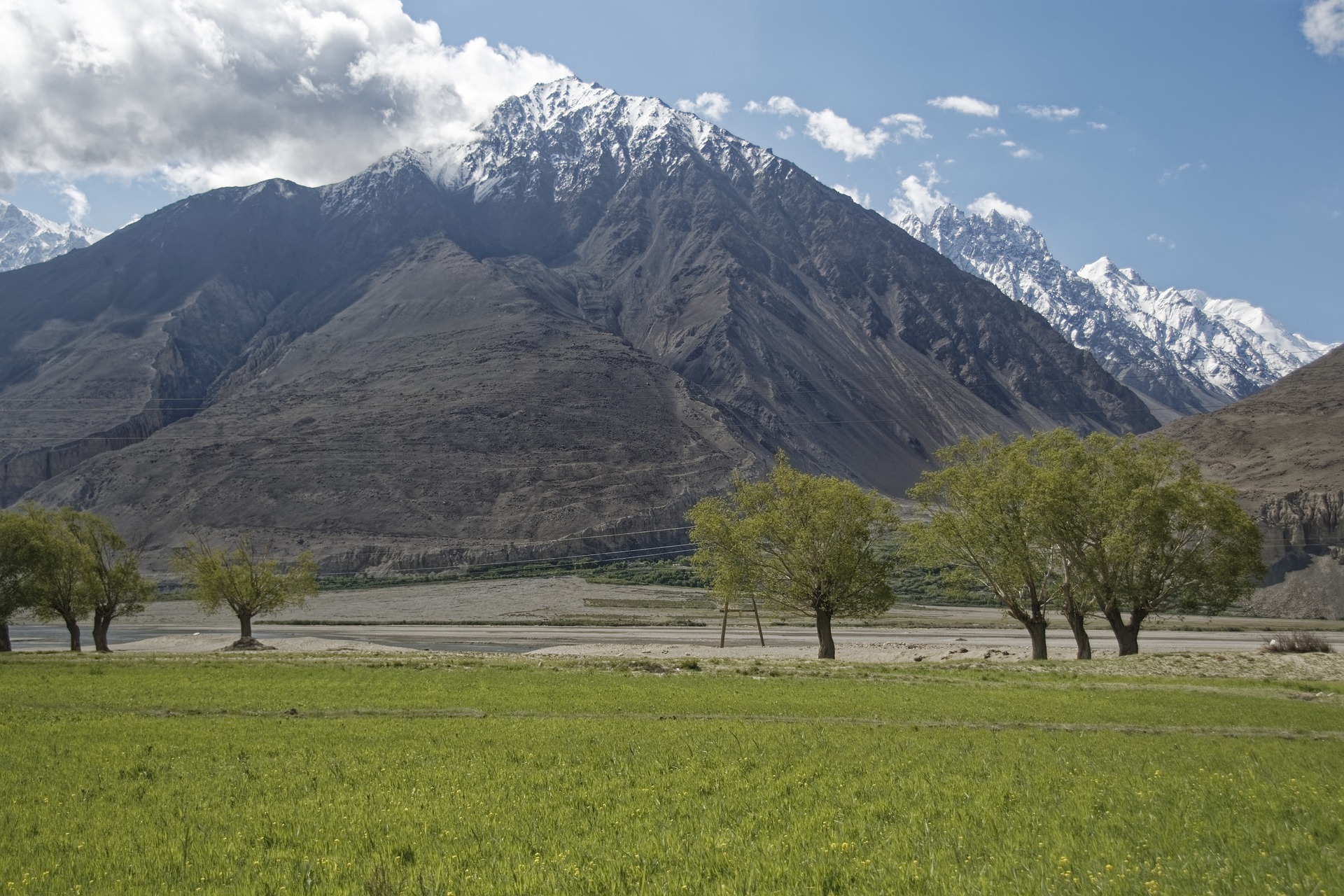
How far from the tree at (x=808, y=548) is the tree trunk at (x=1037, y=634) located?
767 centimetres

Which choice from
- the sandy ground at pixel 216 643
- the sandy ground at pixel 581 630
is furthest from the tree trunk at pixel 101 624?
the sandy ground at pixel 581 630

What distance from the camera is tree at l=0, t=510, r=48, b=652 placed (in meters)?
52.5

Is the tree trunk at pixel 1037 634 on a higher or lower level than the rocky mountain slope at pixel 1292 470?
lower

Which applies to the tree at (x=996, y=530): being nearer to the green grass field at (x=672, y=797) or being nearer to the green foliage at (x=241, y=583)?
the green grass field at (x=672, y=797)

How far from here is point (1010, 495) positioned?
44.5m

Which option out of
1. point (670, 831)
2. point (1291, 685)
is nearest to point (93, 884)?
point (670, 831)

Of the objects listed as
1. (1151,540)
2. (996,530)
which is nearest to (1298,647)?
(1151,540)

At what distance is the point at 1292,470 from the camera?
10781cm

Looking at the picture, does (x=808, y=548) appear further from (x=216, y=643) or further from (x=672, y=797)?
(x=216, y=643)

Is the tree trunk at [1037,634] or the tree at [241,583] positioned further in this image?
the tree at [241,583]

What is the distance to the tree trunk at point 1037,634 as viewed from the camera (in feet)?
143

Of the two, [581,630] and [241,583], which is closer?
[241,583]

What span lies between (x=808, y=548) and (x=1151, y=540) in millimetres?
17702

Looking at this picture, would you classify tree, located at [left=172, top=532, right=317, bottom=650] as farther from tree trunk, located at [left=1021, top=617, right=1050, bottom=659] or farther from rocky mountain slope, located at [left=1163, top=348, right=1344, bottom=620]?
rocky mountain slope, located at [left=1163, top=348, right=1344, bottom=620]
